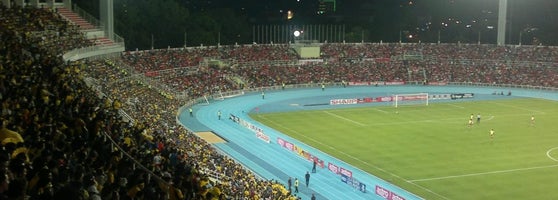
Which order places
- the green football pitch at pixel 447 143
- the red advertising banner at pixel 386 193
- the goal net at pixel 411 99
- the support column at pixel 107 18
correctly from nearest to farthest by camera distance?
the red advertising banner at pixel 386 193
the green football pitch at pixel 447 143
the support column at pixel 107 18
the goal net at pixel 411 99

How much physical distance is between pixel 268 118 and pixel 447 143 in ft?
45.7

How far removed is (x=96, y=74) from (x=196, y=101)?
1662 cm

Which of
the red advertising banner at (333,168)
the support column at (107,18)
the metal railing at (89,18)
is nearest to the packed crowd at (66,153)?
the red advertising banner at (333,168)

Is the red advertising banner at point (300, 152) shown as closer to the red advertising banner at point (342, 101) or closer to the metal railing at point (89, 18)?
the metal railing at point (89, 18)

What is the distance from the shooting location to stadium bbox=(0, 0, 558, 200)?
8734 millimetres

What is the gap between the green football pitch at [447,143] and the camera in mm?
29969

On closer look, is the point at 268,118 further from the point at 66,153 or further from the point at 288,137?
the point at 66,153

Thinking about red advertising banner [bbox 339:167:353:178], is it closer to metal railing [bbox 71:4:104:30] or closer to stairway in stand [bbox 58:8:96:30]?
stairway in stand [bbox 58:8:96:30]

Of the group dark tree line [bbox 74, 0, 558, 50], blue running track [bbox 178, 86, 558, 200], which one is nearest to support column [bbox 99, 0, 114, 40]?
blue running track [bbox 178, 86, 558, 200]

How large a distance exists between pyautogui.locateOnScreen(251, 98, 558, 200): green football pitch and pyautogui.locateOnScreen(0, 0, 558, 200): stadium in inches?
6.4

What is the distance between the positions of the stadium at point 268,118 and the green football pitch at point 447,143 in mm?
163

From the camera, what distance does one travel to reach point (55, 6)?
44719 millimetres

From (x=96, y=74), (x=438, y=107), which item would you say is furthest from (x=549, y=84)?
(x=96, y=74)

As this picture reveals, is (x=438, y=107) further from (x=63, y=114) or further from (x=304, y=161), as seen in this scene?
(x=63, y=114)
